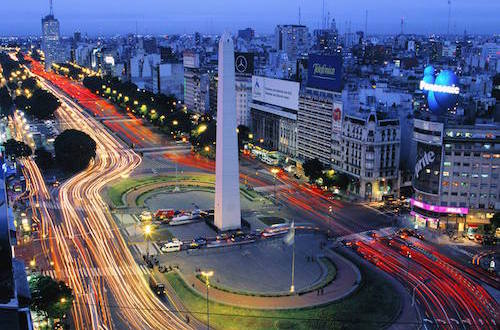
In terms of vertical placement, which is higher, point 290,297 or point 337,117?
point 337,117

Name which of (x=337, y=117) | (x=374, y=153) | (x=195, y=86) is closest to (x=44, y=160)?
(x=337, y=117)

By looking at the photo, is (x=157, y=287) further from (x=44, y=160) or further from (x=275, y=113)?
(x=275, y=113)

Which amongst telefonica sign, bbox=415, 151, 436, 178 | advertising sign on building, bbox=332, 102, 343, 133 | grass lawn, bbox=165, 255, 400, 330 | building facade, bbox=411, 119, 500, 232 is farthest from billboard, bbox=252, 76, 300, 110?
grass lawn, bbox=165, 255, 400, 330

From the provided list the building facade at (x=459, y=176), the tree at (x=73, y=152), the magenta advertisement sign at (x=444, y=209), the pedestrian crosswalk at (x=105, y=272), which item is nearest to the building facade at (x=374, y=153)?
the building facade at (x=459, y=176)

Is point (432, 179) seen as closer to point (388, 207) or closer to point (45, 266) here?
point (388, 207)

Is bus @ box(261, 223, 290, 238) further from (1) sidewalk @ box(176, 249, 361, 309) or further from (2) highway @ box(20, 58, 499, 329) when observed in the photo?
(1) sidewalk @ box(176, 249, 361, 309)
